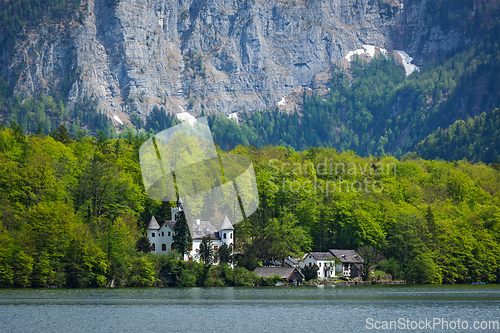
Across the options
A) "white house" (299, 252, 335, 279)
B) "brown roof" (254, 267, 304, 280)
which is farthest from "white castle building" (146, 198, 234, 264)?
"white house" (299, 252, 335, 279)

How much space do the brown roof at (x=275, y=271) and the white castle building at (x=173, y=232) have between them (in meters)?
4.24

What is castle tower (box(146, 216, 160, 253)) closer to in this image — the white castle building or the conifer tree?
the white castle building

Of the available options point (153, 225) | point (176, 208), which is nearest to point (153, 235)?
point (153, 225)

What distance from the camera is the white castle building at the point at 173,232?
78750 mm

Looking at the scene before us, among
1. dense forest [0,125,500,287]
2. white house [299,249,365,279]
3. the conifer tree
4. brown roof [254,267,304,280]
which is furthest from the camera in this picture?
white house [299,249,365,279]

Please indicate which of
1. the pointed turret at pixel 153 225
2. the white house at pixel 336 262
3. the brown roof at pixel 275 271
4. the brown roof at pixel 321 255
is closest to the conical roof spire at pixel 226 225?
the brown roof at pixel 275 271

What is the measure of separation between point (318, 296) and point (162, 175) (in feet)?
92.1

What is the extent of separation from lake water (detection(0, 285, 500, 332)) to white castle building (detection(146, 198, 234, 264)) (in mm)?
12804

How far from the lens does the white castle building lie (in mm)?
78750

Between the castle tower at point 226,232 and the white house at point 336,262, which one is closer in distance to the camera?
the castle tower at point 226,232

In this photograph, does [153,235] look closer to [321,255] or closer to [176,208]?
[176,208]

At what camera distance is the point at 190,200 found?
84688 millimetres

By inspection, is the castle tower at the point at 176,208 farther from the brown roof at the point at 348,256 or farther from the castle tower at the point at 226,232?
the brown roof at the point at 348,256

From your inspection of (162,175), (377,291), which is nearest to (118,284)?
(162,175)
